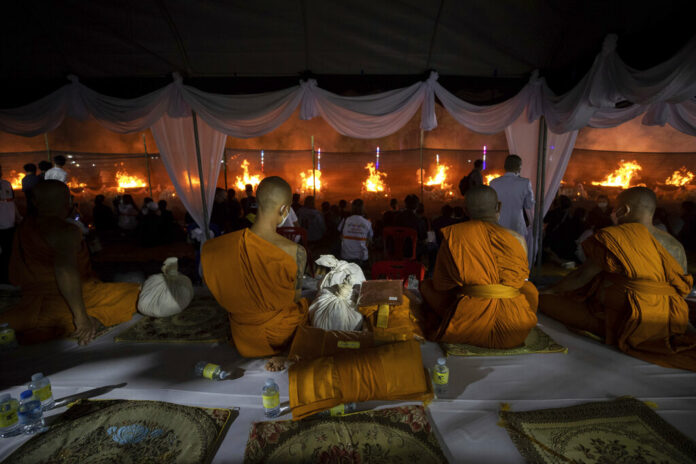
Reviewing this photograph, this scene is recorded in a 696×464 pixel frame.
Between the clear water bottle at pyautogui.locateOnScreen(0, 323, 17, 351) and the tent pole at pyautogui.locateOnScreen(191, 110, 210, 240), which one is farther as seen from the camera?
the tent pole at pyautogui.locateOnScreen(191, 110, 210, 240)

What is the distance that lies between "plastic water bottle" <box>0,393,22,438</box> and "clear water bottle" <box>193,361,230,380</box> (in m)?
1.10

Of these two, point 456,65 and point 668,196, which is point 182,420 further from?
point 668,196

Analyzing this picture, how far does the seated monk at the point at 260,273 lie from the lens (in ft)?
9.46

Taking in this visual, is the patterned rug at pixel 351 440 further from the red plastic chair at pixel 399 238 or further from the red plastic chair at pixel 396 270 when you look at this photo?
the red plastic chair at pixel 399 238

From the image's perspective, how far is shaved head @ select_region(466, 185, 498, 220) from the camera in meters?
3.39

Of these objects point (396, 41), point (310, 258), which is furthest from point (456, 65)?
point (310, 258)

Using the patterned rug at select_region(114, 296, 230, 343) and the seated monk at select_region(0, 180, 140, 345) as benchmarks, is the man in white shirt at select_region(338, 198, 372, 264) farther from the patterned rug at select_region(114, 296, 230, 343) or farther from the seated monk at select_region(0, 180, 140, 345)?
the seated monk at select_region(0, 180, 140, 345)

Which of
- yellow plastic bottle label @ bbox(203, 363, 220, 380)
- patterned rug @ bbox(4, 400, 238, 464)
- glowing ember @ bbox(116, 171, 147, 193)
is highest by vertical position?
glowing ember @ bbox(116, 171, 147, 193)

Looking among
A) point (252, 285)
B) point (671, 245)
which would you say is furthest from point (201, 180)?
point (671, 245)

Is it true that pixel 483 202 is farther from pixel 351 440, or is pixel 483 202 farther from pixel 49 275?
pixel 49 275

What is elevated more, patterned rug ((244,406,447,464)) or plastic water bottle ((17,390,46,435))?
plastic water bottle ((17,390,46,435))

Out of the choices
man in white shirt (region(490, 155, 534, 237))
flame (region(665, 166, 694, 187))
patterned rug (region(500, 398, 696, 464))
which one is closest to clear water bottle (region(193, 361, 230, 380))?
patterned rug (region(500, 398, 696, 464))

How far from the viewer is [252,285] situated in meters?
2.93

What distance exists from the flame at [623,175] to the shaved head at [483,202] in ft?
41.7
